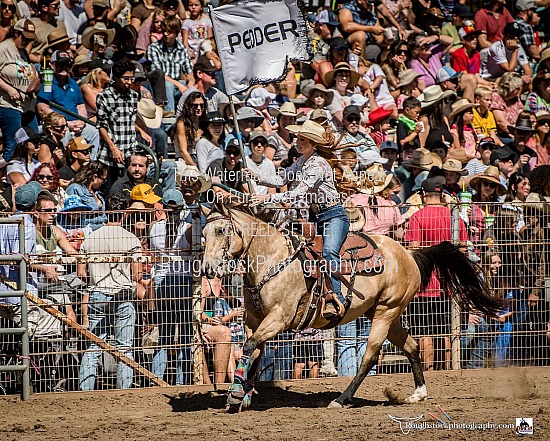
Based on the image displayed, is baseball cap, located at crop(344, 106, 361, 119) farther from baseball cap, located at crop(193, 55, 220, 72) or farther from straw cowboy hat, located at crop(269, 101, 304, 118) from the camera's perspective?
baseball cap, located at crop(193, 55, 220, 72)

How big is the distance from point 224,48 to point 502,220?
152 inches

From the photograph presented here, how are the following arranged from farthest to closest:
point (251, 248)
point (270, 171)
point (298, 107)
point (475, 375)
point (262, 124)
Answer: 1. point (298, 107)
2. point (262, 124)
3. point (270, 171)
4. point (475, 375)
5. point (251, 248)

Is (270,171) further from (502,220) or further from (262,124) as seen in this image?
(502,220)

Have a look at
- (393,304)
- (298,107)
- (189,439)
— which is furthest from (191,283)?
(298,107)

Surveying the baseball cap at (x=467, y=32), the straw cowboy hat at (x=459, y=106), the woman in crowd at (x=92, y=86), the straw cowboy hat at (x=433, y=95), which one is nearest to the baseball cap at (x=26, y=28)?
the woman in crowd at (x=92, y=86)

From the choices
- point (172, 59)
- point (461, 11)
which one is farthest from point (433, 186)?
point (461, 11)

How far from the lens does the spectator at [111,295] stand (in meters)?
10.2

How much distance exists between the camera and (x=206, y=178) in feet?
37.0

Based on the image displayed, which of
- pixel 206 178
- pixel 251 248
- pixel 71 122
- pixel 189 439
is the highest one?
pixel 71 122

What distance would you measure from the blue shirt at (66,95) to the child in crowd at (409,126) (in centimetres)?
473

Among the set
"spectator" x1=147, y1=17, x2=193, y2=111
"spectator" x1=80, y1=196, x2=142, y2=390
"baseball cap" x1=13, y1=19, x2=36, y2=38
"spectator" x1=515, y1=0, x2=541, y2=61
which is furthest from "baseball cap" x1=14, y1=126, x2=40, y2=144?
"spectator" x1=515, y1=0, x2=541, y2=61

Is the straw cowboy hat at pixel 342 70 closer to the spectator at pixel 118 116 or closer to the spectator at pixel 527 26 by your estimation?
the spectator at pixel 118 116

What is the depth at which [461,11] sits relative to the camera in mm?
19094

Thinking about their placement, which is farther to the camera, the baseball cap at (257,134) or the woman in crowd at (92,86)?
the woman in crowd at (92,86)
